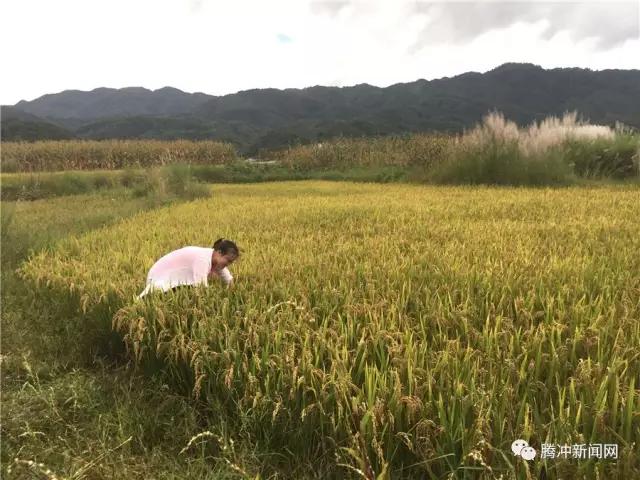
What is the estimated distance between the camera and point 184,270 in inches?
120

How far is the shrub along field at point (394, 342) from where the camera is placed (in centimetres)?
147

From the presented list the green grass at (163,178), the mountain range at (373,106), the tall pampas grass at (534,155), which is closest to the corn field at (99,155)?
the green grass at (163,178)

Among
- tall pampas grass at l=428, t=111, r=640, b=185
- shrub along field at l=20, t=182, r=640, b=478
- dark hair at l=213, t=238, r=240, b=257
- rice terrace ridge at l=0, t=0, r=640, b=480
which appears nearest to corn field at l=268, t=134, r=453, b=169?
tall pampas grass at l=428, t=111, r=640, b=185

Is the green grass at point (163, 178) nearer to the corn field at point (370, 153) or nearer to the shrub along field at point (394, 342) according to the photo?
the corn field at point (370, 153)

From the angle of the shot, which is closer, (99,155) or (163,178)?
(163,178)

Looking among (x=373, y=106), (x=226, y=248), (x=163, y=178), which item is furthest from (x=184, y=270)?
(x=373, y=106)

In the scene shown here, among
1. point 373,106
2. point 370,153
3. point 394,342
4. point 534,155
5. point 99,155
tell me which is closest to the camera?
point 394,342

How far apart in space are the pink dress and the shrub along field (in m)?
0.13

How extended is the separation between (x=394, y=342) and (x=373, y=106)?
12992 centimetres

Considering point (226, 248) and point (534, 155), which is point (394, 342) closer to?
point (226, 248)

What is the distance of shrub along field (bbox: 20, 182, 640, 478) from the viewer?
1475 millimetres

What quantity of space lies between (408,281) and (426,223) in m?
2.22

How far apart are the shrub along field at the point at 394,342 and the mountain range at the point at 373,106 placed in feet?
215

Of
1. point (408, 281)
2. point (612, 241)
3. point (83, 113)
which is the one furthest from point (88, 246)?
point (83, 113)
